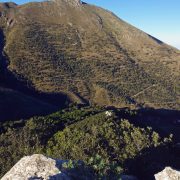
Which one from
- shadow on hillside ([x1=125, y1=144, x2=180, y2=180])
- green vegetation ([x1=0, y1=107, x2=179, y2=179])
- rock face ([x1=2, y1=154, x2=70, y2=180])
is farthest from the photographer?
green vegetation ([x1=0, y1=107, x2=179, y2=179])

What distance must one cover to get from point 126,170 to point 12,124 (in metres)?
69.7

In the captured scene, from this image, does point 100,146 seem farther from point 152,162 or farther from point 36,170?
point 36,170

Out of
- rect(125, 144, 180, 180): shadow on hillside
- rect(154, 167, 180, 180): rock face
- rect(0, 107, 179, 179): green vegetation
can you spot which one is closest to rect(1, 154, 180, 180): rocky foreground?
rect(154, 167, 180, 180): rock face

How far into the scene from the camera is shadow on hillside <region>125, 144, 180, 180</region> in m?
78.9

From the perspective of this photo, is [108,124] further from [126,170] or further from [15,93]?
[15,93]

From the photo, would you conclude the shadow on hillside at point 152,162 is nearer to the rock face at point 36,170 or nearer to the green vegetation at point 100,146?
the green vegetation at point 100,146

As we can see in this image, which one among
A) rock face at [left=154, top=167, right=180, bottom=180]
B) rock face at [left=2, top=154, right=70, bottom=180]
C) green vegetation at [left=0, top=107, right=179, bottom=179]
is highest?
rock face at [left=154, top=167, right=180, bottom=180]

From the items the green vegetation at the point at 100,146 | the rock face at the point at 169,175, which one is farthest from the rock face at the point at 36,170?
the green vegetation at the point at 100,146

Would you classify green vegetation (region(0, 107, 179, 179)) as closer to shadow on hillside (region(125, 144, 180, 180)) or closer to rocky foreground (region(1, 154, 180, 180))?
shadow on hillside (region(125, 144, 180, 180))

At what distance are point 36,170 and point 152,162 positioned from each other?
43284mm

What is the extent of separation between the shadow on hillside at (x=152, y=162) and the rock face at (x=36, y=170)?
Answer: 35.1 meters

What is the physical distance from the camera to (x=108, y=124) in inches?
4026

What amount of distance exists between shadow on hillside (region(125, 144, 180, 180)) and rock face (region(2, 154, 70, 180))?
3505 centimetres

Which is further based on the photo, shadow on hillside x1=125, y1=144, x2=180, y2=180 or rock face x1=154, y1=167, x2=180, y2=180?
shadow on hillside x1=125, y1=144, x2=180, y2=180
